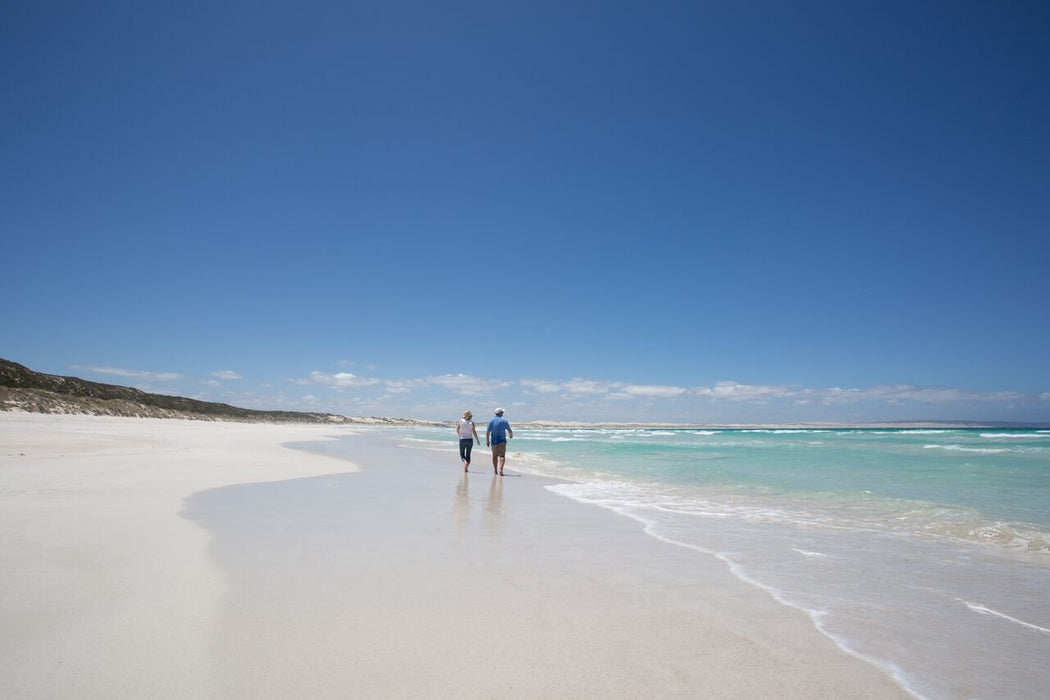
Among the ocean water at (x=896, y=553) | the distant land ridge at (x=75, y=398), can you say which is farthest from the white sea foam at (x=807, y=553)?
the distant land ridge at (x=75, y=398)

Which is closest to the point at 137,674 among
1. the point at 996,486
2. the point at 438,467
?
the point at 438,467

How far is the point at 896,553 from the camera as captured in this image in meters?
6.49

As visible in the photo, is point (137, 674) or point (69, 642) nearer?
point (137, 674)

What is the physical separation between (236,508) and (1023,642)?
9.05m

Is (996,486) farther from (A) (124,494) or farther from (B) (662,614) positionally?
(A) (124,494)

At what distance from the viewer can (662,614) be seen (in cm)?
414

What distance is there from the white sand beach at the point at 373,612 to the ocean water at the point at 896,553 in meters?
0.48

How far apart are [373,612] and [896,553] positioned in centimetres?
622

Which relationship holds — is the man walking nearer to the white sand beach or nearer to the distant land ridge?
the white sand beach

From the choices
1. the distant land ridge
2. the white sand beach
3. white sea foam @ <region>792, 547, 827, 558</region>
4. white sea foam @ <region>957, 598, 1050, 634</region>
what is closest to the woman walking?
the white sand beach

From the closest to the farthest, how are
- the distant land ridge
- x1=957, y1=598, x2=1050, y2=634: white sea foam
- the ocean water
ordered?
the ocean water → x1=957, y1=598, x2=1050, y2=634: white sea foam → the distant land ridge

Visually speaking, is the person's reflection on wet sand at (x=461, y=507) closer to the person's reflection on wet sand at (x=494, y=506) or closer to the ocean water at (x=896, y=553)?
the person's reflection on wet sand at (x=494, y=506)

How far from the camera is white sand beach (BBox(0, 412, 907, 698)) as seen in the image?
2975 mm

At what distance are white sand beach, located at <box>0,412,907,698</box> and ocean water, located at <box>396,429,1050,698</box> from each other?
482mm
